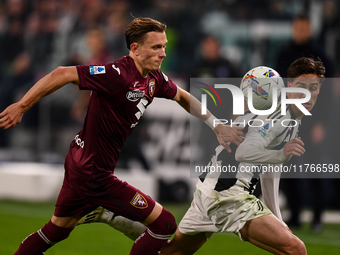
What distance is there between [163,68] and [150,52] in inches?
198

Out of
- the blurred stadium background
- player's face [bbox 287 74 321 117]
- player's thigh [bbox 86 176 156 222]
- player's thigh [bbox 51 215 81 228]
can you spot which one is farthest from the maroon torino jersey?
the blurred stadium background

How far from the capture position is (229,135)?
4.08 m

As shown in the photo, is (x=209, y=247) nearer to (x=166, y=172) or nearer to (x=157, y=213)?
(x=157, y=213)

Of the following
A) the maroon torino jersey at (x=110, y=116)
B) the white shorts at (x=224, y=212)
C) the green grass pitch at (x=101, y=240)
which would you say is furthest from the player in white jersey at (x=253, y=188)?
the green grass pitch at (x=101, y=240)

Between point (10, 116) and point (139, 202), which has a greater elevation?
point (10, 116)

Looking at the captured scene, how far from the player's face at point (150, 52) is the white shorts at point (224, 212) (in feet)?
3.37

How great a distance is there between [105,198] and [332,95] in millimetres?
4507

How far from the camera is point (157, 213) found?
410 cm

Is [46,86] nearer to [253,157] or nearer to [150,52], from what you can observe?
[150,52]

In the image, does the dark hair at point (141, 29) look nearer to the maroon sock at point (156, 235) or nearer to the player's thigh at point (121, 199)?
the player's thigh at point (121, 199)

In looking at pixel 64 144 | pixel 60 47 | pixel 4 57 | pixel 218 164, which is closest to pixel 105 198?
pixel 218 164

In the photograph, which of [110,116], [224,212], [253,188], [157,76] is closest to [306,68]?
[253,188]

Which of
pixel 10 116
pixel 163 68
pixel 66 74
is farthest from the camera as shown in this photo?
pixel 163 68

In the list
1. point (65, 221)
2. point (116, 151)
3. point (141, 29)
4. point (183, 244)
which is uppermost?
point (141, 29)
